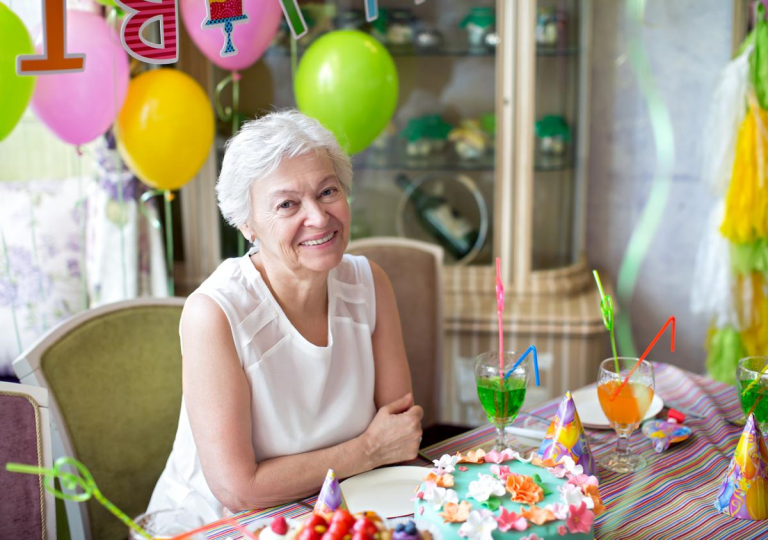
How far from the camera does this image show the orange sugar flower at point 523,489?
1.08 metres

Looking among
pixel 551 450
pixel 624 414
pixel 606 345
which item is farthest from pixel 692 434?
pixel 606 345

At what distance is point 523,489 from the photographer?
110 centimetres

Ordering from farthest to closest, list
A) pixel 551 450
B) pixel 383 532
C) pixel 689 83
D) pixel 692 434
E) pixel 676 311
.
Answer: pixel 676 311 → pixel 689 83 → pixel 692 434 → pixel 551 450 → pixel 383 532

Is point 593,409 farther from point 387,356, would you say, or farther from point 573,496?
point 573,496

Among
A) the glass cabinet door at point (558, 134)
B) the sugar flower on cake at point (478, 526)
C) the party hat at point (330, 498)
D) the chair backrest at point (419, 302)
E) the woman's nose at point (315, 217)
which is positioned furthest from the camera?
the glass cabinet door at point (558, 134)

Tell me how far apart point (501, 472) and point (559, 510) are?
112 mm

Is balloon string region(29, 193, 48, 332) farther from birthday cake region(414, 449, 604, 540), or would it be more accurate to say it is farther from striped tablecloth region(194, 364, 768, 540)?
birthday cake region(414, 449, 604, 540)

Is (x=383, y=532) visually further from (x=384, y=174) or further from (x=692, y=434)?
(x=384, y=174)

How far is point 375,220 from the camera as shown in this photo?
10.0ft

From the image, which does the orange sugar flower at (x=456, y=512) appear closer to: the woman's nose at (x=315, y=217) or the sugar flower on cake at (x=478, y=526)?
the sugar flower on cake at (x=478, y=526)

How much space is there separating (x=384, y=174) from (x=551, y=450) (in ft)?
6.11

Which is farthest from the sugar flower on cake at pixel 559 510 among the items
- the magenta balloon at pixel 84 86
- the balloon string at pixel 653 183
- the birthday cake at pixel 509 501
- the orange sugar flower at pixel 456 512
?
the balloon string at pixel 653 183

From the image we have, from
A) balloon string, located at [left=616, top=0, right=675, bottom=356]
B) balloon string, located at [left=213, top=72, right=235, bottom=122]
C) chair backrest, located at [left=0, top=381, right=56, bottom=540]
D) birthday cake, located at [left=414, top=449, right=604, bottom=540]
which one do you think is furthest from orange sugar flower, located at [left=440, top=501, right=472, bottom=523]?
balloon string, located at [left=616, top=0, right=675, bottom=356]

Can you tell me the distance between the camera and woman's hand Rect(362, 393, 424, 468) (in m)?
1.41
